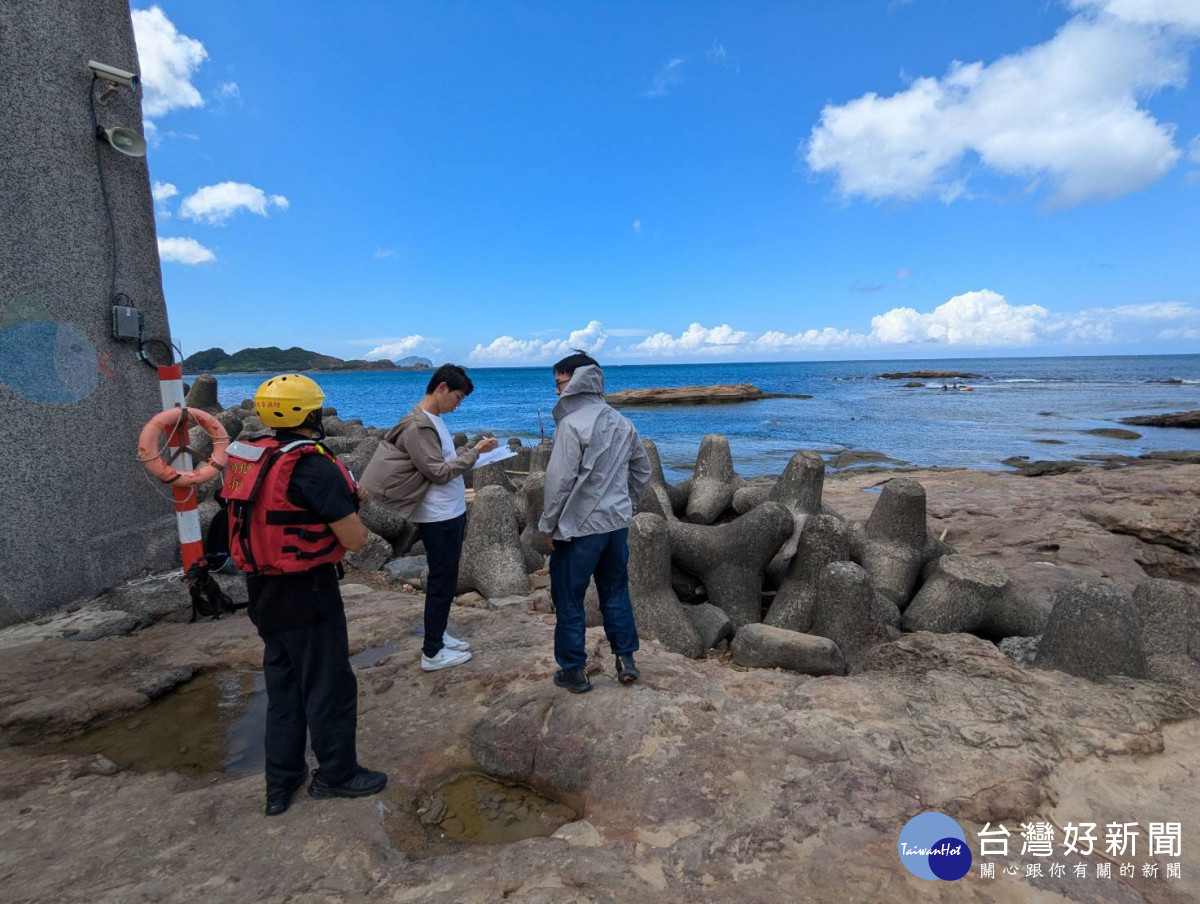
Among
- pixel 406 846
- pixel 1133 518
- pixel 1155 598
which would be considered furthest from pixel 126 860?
pixel 1133 518

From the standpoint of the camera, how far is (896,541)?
5.06 meters

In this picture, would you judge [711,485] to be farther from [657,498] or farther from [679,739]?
[679,739]

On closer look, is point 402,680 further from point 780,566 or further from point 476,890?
point 780,566

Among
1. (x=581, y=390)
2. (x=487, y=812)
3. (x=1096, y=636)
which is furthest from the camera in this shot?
(x=1096, y=636)

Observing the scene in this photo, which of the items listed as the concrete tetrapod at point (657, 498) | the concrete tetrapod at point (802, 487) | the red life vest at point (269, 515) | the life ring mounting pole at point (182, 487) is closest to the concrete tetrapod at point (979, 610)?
the concrete tetrapod at point (802, 487)

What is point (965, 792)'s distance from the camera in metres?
2.15

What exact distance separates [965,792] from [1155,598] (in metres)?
2.14

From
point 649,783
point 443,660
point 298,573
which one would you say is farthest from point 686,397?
point 298,573

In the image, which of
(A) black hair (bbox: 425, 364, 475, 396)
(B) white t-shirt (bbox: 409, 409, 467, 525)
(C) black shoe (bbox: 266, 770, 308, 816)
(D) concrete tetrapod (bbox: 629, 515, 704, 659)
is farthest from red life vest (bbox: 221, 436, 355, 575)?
(D) concrete tetrapod (bbox: 629, 515, 704, 659)

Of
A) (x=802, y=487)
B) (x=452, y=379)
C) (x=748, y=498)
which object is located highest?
(x=452, y=379)

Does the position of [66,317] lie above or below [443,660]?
above

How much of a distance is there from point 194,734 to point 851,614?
349cm

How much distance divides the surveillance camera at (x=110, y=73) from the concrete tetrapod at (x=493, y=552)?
12.8 ft

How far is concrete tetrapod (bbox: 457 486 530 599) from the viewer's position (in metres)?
4.91
